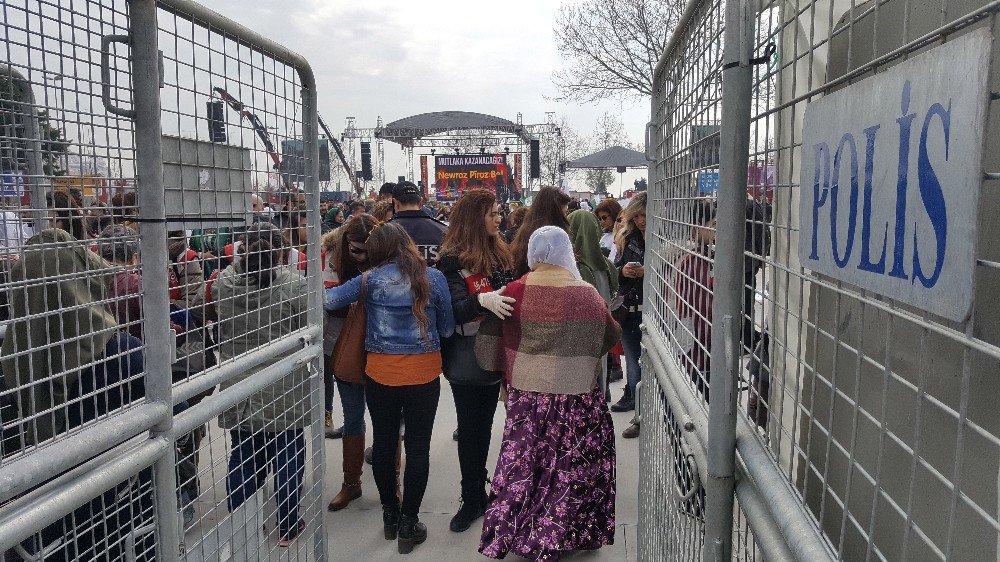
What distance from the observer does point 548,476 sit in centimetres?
354

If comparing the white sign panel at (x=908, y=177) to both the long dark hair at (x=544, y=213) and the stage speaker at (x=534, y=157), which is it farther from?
the stage speaker at (x=534, y=157)

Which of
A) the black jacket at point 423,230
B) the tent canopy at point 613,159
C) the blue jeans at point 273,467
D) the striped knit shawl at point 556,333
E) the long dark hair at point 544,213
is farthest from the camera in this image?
the tent canopy at point 613,159

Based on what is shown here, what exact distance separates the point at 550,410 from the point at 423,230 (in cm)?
206

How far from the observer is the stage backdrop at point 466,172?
82.4 ft

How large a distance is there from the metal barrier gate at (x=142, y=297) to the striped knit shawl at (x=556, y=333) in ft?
3.58

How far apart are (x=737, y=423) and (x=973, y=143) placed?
0.98m

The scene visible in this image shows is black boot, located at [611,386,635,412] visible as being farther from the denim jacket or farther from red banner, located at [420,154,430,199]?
red banner, located at [420,154,430,199]

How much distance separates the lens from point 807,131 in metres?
1.05

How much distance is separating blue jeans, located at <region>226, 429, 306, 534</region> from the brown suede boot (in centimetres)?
132

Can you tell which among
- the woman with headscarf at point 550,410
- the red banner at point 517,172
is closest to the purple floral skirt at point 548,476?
the woman with headscarf at point 550,410

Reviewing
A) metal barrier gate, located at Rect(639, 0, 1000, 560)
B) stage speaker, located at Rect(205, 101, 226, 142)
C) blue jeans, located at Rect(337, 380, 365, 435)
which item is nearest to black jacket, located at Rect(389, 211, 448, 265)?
blue jeans, located at Rect(337, 380, 365, 435)

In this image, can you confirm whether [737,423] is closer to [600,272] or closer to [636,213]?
[600,272]

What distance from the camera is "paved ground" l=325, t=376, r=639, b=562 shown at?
12.5 ft

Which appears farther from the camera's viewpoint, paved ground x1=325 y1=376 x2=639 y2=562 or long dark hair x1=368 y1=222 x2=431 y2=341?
paved ground x1=325 y1=376 x2=639 y2=562
